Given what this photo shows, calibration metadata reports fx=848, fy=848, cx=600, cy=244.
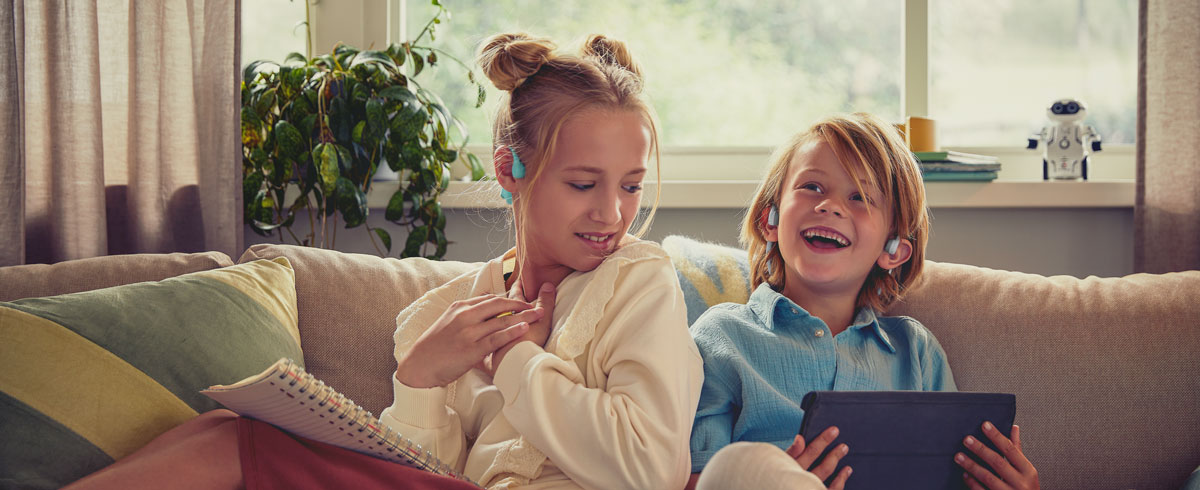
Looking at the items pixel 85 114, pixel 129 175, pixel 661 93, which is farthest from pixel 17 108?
pixel 661 93

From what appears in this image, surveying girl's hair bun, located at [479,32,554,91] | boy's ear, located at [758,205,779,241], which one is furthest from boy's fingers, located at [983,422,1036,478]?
girl's hair bun, located at [479,32,554,91]

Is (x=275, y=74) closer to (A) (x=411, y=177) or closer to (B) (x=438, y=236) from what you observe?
(A) (x=411, y=177)

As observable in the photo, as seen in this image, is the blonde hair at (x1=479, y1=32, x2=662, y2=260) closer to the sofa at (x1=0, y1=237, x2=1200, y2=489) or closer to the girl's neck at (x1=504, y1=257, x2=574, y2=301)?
the girl's neck at (x1=504, y1=257, x2=574, y2=301)

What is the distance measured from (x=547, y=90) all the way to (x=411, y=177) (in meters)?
0.95

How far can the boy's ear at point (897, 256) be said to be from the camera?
4.58ft

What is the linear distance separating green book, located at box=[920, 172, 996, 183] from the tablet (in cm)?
101

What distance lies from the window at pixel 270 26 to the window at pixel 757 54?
15.6 inches

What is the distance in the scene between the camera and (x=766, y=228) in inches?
58.7

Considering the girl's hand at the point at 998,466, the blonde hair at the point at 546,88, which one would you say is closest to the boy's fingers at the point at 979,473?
the girl's hand at the point at 998,466

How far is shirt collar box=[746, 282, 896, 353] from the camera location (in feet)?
4.49

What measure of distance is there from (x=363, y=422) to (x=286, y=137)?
3.97 ft

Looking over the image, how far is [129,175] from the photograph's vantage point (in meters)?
1.74

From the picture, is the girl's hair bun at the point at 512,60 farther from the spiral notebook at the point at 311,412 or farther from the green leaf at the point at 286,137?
the green leaf at the point at 286,137

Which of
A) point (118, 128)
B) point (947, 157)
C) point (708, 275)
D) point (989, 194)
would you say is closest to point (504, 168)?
point (708, 275)
